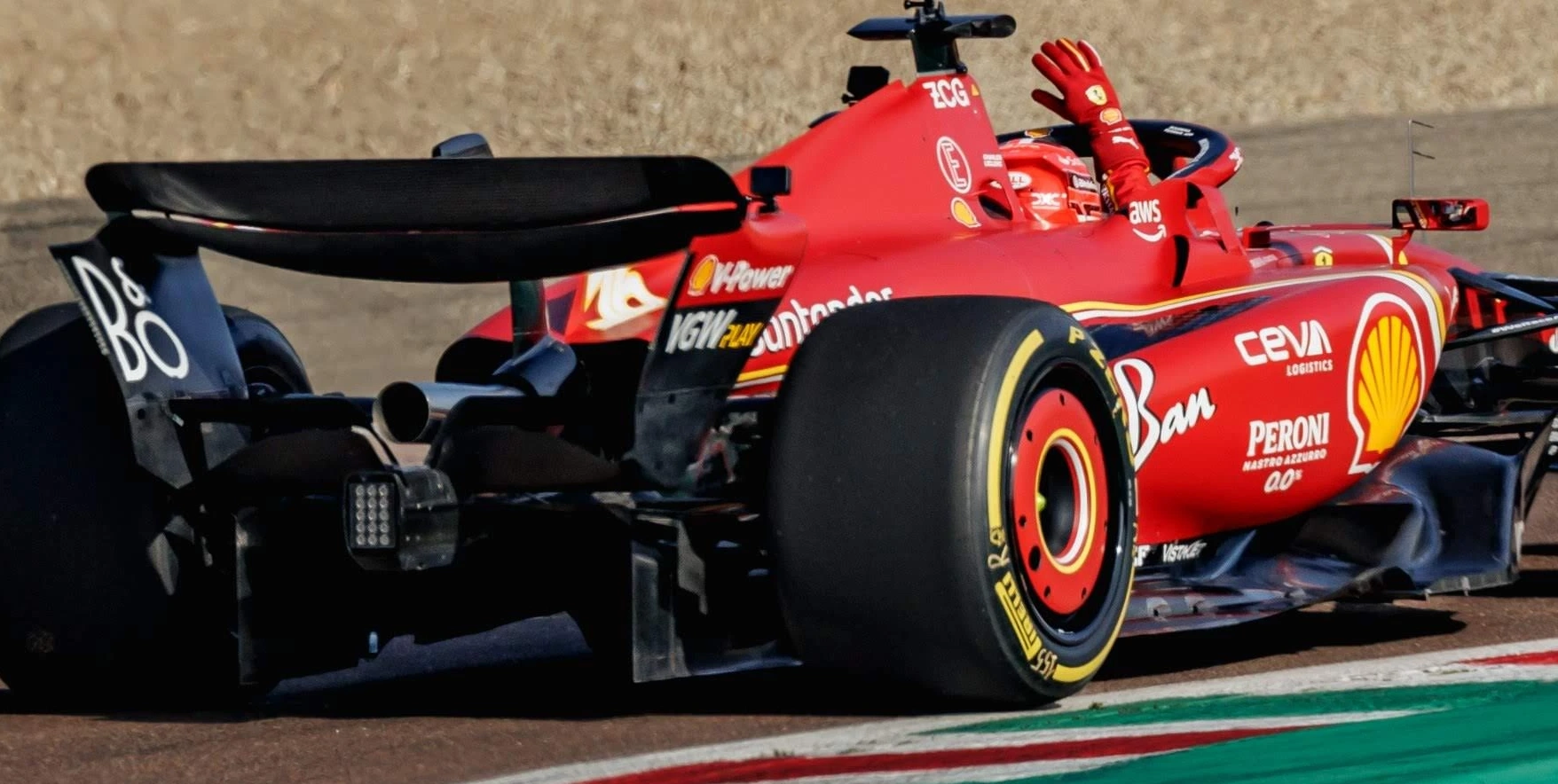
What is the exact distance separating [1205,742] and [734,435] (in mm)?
1160

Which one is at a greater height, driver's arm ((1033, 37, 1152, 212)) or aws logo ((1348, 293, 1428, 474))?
driver's arm ((1033, 37, 1152, 212))

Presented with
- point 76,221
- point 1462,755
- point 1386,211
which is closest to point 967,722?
point 1462,755

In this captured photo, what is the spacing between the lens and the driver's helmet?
6484mm

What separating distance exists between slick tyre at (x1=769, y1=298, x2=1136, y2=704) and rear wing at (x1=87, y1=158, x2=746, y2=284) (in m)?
0.41

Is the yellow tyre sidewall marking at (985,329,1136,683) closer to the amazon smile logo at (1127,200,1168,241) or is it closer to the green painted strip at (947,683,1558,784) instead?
the green painted strip at (947,683,1558,784)

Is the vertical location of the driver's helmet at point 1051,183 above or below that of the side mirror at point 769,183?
below

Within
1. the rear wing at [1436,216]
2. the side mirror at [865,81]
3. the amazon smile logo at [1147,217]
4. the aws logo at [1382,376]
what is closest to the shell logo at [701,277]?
the side mirror at [865,81]

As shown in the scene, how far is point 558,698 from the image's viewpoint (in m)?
5.40

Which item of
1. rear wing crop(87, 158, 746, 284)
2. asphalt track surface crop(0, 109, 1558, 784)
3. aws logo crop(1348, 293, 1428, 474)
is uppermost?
rear wing crop(87, 158, 746, 284)

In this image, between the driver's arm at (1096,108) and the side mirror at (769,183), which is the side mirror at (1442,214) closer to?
the driver's arm at (1096,108)

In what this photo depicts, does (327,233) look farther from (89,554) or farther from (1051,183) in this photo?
(1051,183)

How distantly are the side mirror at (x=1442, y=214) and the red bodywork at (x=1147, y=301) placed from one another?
112 centimetres

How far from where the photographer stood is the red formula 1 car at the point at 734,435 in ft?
14.8

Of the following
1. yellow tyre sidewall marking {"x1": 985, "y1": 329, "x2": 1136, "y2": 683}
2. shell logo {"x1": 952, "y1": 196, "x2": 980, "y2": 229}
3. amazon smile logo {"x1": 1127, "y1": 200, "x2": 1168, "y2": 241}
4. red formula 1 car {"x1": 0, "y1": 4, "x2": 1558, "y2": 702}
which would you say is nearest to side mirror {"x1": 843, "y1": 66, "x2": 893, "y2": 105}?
red formula 1 car {"x1": 0, "y1": 4, "x2": 1558, "y2": 702}
